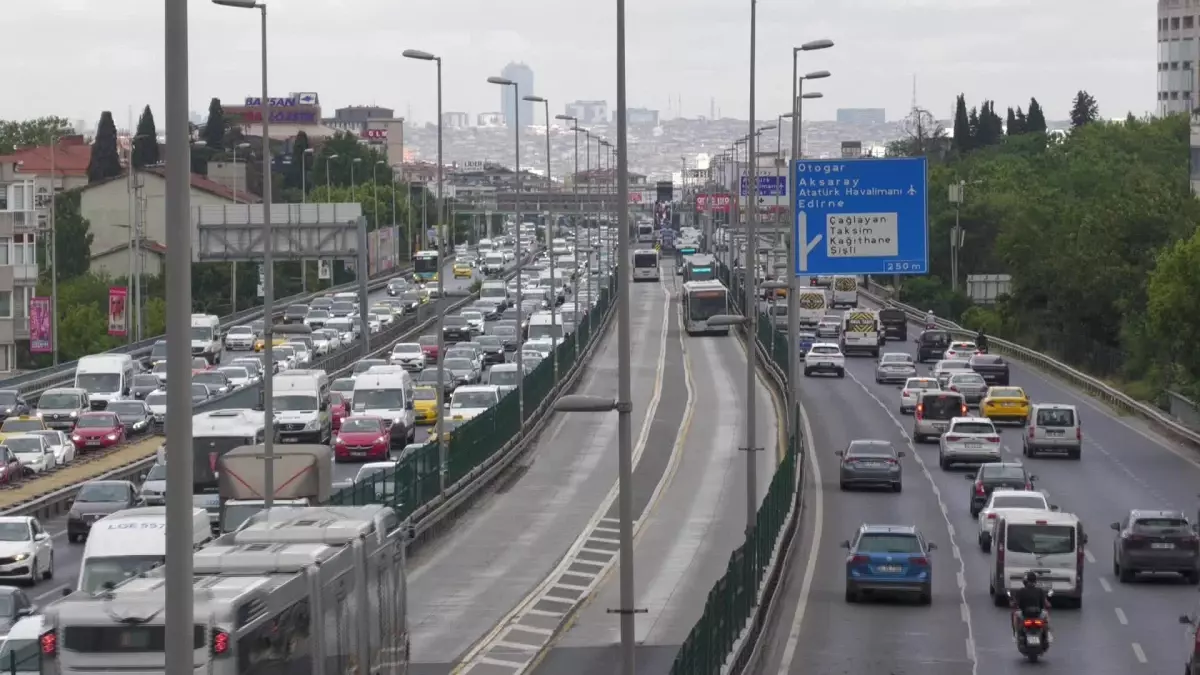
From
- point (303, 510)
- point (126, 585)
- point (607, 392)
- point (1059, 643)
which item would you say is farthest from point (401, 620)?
point (607, 392)

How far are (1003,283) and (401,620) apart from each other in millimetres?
102278

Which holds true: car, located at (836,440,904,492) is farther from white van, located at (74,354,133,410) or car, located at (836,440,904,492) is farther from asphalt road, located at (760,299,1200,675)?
white van, located at (74,354,133,410)

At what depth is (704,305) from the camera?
102 m

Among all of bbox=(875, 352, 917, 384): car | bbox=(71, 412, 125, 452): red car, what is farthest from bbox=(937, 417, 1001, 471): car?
bbox=(875, 352, 917, 384): car

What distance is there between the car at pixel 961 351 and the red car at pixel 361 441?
110ft

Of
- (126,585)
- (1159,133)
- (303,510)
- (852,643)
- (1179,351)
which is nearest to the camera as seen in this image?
(126,585)

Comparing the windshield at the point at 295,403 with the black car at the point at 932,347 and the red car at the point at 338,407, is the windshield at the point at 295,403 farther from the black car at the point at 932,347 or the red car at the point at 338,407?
the black car at the point at 932,347

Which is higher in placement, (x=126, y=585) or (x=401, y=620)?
(x=126, y=585)

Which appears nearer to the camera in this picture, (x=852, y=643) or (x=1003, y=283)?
(x=852, y=643)

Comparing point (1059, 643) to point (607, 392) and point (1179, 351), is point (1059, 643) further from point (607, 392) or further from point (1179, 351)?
point (607, 392)

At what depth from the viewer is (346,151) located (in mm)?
195375

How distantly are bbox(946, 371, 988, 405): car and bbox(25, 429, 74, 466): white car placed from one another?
99.3 ft

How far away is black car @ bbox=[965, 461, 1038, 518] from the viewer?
47969 mm

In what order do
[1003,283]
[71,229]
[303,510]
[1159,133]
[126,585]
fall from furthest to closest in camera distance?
[1159,133] → [71,229] → [1003,283] → [303,510] → [126,585]
